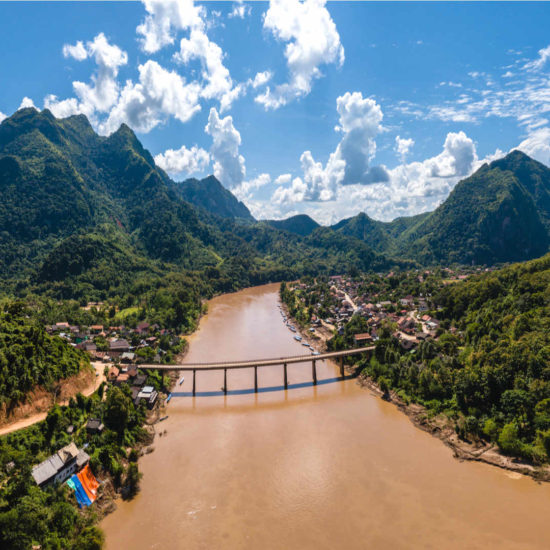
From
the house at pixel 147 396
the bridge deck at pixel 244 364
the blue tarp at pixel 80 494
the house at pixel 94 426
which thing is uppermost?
the bridge deck at pixel 244 364

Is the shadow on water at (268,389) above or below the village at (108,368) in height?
below

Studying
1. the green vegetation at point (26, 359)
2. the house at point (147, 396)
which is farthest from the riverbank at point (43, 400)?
the house at point (147, 396)

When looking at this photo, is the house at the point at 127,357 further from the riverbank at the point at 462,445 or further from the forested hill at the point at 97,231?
the forested hill at the point at 97,231

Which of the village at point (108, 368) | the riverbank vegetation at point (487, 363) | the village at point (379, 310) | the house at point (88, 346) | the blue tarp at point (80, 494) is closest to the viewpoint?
the blue tarp at point (80, 494)

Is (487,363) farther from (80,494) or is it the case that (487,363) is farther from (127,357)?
(127,357)

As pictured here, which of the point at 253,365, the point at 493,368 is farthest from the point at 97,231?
the point at 493,368

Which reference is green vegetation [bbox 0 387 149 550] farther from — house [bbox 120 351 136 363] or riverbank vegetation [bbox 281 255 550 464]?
riverbank vegetation [bbox 281 255 550 464]

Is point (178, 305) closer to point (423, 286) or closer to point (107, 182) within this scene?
point (423, 286)
